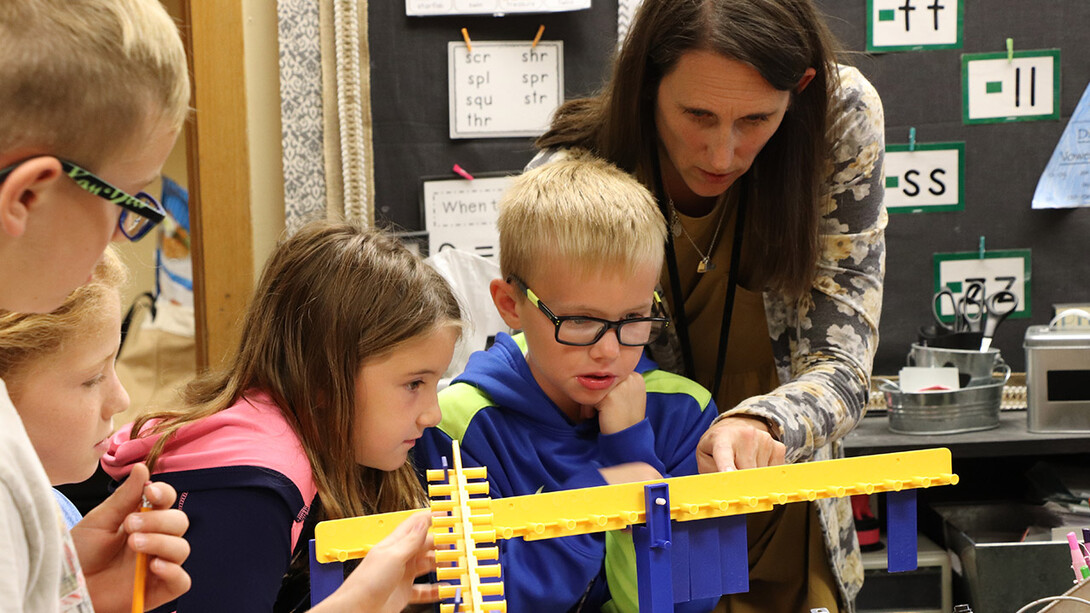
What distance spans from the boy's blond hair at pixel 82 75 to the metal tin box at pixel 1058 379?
2.05m

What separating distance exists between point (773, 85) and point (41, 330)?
0.98 metres

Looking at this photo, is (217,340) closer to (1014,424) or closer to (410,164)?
(410,164)

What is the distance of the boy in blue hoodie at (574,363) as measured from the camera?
4.41ft

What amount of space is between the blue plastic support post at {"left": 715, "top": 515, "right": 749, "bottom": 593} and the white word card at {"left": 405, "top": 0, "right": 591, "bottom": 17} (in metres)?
1.79

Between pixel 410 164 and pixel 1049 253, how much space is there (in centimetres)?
169

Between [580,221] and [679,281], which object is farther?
[679,281]

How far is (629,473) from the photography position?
132 cm

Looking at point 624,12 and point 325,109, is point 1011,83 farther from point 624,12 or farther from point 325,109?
point 325,109

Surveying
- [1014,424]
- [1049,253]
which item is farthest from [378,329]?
[1049,253]

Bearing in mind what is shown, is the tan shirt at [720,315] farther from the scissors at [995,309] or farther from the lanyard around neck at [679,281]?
the scissors at [995,309]

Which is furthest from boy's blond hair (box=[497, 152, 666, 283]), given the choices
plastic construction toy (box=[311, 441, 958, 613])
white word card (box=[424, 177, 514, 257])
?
white word card (box=[424, 177, 514, 257])

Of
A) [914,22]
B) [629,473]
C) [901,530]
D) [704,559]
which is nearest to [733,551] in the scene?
[704,559]

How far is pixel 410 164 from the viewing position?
2418 mm

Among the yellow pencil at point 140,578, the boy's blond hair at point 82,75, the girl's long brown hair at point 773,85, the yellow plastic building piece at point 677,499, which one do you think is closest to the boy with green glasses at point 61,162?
the boy's blond hair at point 82,75
